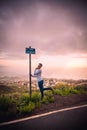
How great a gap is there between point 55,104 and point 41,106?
2.38 feet

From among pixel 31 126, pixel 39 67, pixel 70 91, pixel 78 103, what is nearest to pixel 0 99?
pixel 39 67

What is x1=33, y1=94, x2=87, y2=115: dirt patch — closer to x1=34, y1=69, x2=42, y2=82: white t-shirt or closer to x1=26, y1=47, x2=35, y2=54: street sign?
x1=34, y1=69, x2=42, y2=82: white t-shirt

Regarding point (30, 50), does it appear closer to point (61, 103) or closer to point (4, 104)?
point (4, 104)

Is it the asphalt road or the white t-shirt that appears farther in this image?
the white t-shirt

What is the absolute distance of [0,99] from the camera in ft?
26.7

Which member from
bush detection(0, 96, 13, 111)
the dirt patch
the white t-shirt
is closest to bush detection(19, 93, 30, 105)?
bush detection(0, 96, 13, 111)

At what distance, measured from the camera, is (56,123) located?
5.75 metres

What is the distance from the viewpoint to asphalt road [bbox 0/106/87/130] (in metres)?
5.40

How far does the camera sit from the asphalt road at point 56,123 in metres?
5.40

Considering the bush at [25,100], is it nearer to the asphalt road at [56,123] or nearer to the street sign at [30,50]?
the asphalt road at [56,123]

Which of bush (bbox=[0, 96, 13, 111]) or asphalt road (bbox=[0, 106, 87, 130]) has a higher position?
bush (bbox=[0, 96, 13, 111])

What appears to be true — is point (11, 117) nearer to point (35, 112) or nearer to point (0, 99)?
point (35, 112)

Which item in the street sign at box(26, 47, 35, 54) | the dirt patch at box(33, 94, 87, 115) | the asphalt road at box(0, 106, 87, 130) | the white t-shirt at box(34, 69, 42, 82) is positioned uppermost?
the street sign at box(26, 47, 35, 54)

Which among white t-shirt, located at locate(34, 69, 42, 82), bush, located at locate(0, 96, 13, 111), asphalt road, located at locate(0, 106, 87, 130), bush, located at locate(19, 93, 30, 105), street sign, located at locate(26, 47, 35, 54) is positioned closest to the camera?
asphalt road, located at locate(0, 106, 87, 130)
